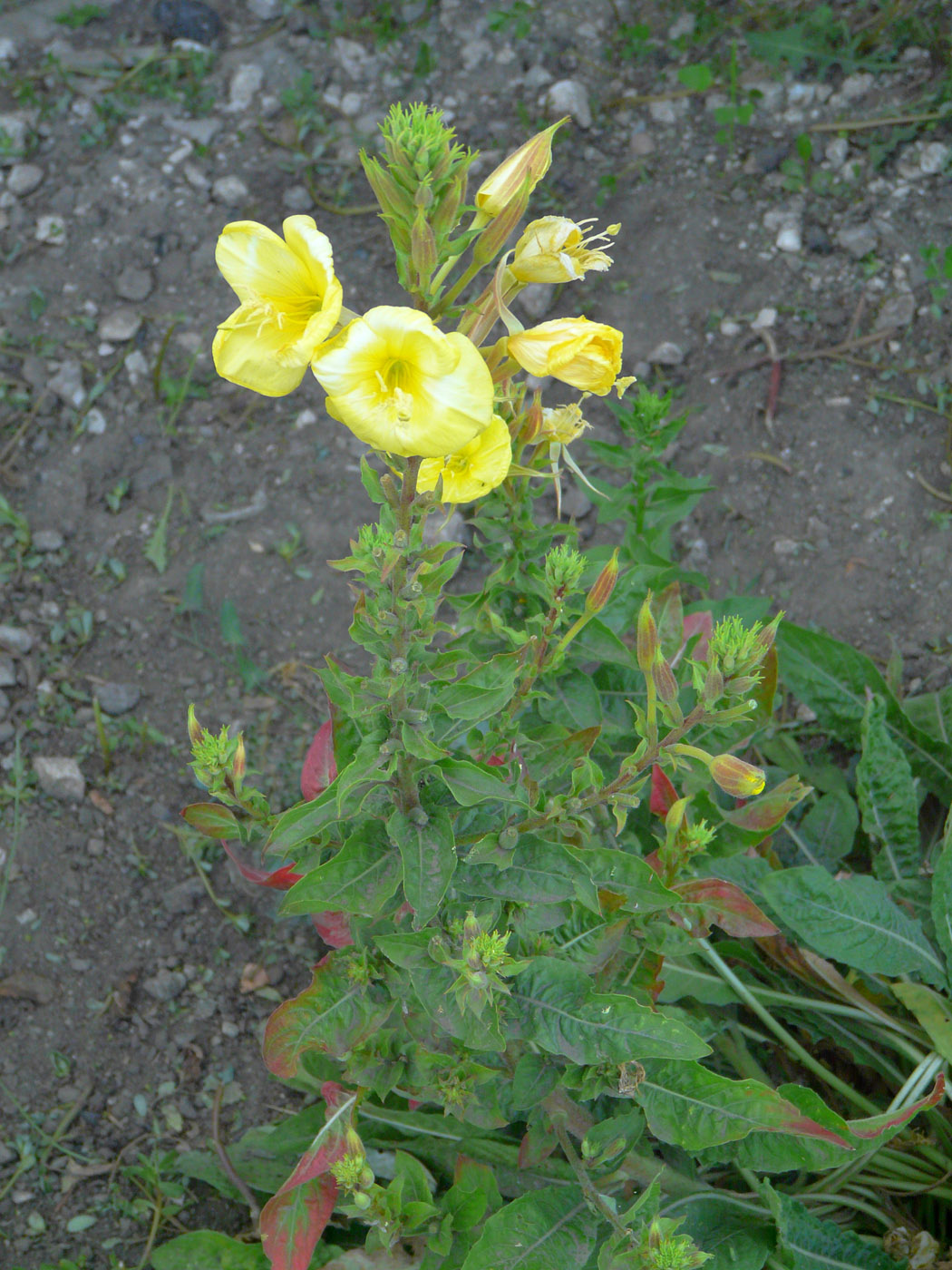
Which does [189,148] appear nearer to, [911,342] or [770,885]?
[911,342]

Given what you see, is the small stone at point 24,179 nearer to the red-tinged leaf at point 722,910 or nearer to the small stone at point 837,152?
the small stone at point 837,152

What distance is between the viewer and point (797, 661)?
2508 mm

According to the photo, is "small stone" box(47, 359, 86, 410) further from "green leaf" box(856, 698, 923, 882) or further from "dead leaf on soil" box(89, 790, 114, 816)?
"green leaf" box(856, 698, 923, 882)

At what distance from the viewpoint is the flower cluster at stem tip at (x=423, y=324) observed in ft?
3.49

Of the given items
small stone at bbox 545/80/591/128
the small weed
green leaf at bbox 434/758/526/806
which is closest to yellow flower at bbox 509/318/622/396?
green leaf at bbox 434/758/526/806

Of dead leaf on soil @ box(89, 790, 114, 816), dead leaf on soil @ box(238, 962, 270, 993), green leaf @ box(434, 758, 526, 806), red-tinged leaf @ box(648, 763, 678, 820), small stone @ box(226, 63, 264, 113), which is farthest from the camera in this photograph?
small stone @ box(226, 63, 264, 113)

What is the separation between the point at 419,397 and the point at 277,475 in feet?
7.30

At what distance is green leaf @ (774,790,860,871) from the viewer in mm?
2359

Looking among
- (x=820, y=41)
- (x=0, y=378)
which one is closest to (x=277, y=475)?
(x=0, y=378)

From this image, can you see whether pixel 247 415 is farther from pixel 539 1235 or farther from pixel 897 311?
pixel 539 1235

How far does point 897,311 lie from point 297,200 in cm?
201

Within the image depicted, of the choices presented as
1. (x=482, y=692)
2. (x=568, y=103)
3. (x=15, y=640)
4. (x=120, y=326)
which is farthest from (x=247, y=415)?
(x=482, y=692)

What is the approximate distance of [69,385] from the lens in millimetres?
3291

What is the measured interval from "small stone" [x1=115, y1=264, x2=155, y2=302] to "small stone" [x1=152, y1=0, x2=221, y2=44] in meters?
1.15
